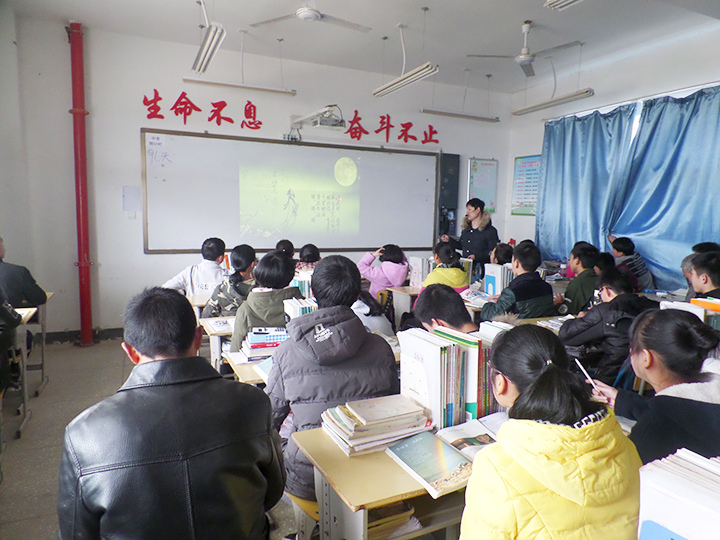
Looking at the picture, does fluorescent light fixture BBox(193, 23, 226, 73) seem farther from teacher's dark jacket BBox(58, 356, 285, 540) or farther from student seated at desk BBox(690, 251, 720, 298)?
student seated at desk BBox(690, 251, 720, 298)

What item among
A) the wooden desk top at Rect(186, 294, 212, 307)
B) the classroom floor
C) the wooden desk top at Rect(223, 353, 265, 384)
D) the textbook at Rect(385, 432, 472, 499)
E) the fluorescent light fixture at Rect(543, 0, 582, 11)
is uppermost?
the fluorescent light fixture at Rect(543, 0, 582, 11)

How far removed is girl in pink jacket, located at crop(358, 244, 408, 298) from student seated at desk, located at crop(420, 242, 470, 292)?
43cm

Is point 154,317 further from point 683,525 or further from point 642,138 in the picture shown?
point 642,138

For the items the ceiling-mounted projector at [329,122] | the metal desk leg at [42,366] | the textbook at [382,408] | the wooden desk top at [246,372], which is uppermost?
the ceiling-mounted projector at [329,122]

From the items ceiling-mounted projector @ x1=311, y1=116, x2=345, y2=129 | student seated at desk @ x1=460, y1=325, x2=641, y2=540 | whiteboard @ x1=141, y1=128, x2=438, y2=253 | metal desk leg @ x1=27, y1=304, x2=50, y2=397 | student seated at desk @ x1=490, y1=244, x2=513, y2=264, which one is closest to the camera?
student seated at desk @ x1=460, y1=325, x2=641, y2=540

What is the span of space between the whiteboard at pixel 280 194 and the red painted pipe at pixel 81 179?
0.53 metres

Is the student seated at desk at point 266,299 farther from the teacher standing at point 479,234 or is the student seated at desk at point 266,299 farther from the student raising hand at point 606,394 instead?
the teacher standing at point 479,234

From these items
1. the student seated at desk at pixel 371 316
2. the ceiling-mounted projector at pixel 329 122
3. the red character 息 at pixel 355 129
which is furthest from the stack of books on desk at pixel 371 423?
the red character 息 at pixel 355 129

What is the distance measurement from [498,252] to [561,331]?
1.87m

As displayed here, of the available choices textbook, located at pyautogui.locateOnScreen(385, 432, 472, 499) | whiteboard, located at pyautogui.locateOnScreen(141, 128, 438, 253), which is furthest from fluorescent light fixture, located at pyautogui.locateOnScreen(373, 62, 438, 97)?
textbook, located at pyautogui.locateOnScreen(385, 432, 472, 499)

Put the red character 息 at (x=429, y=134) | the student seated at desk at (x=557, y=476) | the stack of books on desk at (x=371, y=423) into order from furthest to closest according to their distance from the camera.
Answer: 1. the red character 息 at (x=429, y=134)
2. the stack of books on desk at (x=371, y=423)
3. the student seated at desk at (x=557, y=476)

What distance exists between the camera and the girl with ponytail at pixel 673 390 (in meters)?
1.19

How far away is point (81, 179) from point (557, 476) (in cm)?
480

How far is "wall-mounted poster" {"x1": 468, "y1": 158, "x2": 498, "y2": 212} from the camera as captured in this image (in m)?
6.31
